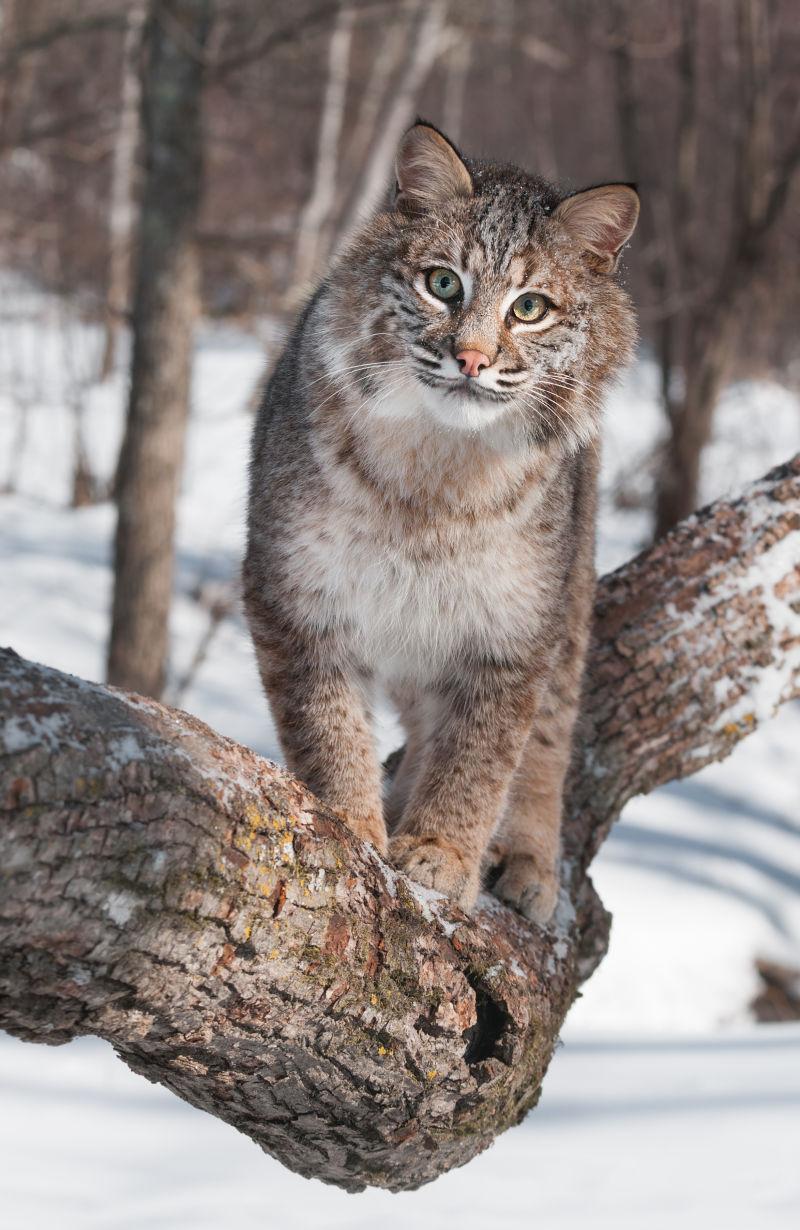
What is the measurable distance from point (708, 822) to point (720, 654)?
15.0 feet

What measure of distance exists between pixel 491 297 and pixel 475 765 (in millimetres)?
982

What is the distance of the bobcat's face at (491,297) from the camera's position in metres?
2.47

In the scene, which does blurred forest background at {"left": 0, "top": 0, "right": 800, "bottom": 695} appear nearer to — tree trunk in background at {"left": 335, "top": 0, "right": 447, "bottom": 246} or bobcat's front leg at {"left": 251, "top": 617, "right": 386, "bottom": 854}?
tree trunk in background at {"left": 335, "top": 0, "right": 447, "bottom": 246}

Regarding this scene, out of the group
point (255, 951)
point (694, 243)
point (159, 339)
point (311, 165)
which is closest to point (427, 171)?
point (255, 951)

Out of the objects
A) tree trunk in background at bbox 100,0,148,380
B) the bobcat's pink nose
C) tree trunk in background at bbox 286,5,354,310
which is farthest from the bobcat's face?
tree trunk in background at bbox 100,0,148,380

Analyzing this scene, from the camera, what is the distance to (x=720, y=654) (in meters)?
3.09

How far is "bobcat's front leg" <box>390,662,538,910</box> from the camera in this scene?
2.71 meters

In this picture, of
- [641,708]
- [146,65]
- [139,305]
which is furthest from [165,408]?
[641,708]

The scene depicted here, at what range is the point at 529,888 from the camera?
2.72 metres

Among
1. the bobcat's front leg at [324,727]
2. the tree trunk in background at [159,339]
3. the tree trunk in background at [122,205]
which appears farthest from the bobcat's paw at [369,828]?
the tree trunk in background at [122,205]

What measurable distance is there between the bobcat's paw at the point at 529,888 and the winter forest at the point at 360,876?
2.3 inches

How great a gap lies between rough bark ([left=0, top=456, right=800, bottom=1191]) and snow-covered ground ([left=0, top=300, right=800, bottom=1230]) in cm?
107

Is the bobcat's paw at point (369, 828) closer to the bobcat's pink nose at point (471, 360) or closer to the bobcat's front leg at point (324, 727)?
the bobcat's front leg at point (324, 727)

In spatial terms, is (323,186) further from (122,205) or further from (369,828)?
(369,828)
